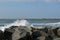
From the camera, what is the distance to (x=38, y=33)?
7570 millimetres

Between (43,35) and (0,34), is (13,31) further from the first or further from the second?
(43,35)

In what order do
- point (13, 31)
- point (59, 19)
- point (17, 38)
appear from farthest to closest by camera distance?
point (59, 19) → point (13, 31) → point (17, 38)

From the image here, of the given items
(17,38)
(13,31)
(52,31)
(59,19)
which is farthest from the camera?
(59,19)

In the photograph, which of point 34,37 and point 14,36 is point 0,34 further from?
point 34,37

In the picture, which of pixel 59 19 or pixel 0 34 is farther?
pixel 59 19

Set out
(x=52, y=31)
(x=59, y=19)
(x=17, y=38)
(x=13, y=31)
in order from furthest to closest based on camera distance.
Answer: (x=59, y=19)
(x=52, y=31)
(x=13, y=31)
(x=17, y=38)

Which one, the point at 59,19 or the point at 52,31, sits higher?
the point at 59,19

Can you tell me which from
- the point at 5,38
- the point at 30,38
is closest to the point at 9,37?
the point at 5,38

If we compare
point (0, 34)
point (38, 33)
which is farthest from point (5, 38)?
point (38, 33)

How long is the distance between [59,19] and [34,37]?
30.1ft

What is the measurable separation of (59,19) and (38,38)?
31.3 feet

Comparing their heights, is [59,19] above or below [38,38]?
above

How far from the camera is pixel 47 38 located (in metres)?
7.19

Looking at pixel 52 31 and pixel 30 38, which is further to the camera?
pixel 52 31
